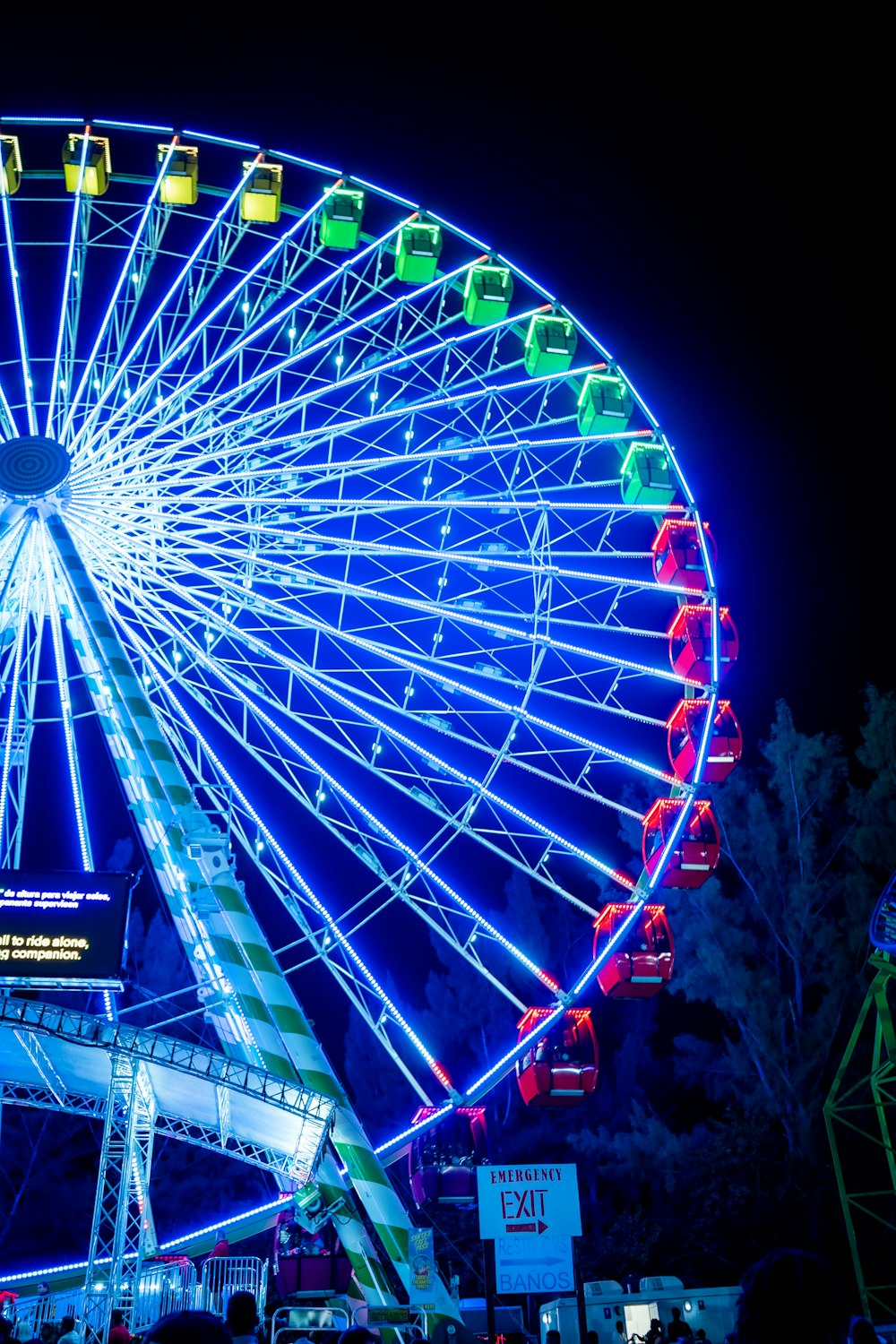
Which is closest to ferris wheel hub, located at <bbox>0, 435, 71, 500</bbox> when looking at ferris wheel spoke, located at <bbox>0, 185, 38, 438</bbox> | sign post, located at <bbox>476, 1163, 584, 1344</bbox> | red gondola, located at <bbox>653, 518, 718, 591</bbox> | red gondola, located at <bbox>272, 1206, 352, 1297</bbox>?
ferris wheel spoke, located at <bbox>0, 185, 38, 438</bbox>

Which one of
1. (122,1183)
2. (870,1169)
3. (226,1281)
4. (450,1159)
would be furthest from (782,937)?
(122,1183)

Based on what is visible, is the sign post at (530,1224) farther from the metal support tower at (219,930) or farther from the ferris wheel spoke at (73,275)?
the ferris wheel spoke at (73,275)

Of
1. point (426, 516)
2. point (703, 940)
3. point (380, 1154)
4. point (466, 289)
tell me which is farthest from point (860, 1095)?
point (466, 289)

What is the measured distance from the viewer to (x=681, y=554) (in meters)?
18.2

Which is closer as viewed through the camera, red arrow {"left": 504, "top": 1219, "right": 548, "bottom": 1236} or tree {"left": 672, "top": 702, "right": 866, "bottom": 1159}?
red arrow {"left": 504, "top": 1219, "right": 548, "bottom": 1236}

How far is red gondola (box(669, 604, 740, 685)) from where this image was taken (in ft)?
57.8

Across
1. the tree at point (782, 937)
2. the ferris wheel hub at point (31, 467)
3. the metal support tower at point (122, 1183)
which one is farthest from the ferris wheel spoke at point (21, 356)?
the tree at point (782, 937)

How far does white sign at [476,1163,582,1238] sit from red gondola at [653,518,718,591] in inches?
420

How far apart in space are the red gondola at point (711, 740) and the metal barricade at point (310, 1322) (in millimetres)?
8216

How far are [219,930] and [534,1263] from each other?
5806 mm

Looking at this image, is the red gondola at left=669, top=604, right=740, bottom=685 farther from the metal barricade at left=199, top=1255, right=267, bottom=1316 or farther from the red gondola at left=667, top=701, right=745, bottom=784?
the metal barricade at left=199, top=1255, right=267, bottom=1316

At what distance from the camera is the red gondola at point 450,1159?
1475 centimetres

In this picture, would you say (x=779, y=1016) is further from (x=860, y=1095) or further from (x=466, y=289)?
(x=466, y=289)

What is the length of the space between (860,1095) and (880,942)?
37.0 ft
